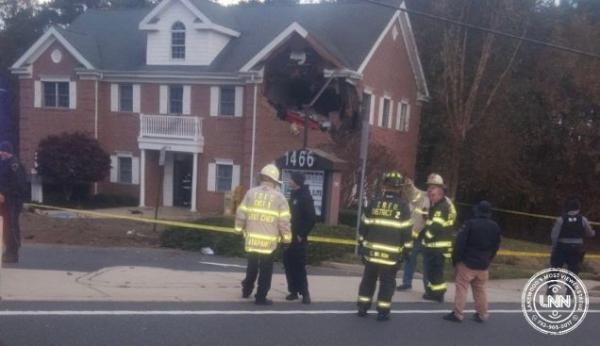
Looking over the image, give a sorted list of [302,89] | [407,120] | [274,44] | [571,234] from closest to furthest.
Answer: [571,234] < [302,89] < [274,44] < [407,120]

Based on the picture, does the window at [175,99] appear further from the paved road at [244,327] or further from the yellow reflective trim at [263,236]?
the yellow reflective trim at [263,236]

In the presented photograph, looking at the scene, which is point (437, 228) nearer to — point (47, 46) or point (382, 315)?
point (382, 315)

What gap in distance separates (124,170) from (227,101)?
5.94m

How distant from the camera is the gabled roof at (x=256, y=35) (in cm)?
2591

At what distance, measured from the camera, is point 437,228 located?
8.84m

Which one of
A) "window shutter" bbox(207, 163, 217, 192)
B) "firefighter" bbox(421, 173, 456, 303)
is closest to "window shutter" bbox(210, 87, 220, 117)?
"window shutter" bbox(207, 163, 217, 192)

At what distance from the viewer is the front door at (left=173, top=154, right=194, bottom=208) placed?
28.1m

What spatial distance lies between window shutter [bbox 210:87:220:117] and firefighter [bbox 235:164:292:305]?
1908 centimetres

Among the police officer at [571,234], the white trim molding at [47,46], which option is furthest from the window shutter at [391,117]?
the police officer at [571,234]

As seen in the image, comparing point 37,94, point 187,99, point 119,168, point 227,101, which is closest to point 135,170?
point 119,168

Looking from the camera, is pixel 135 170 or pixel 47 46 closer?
pixel 135 170

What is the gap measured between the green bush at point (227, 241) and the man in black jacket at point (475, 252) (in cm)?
550

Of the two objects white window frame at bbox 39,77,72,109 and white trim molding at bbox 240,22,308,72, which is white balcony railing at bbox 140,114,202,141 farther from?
white window frame at bbox 39,77,72,109

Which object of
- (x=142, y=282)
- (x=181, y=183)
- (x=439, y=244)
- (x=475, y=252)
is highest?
(x=475, y=252)
